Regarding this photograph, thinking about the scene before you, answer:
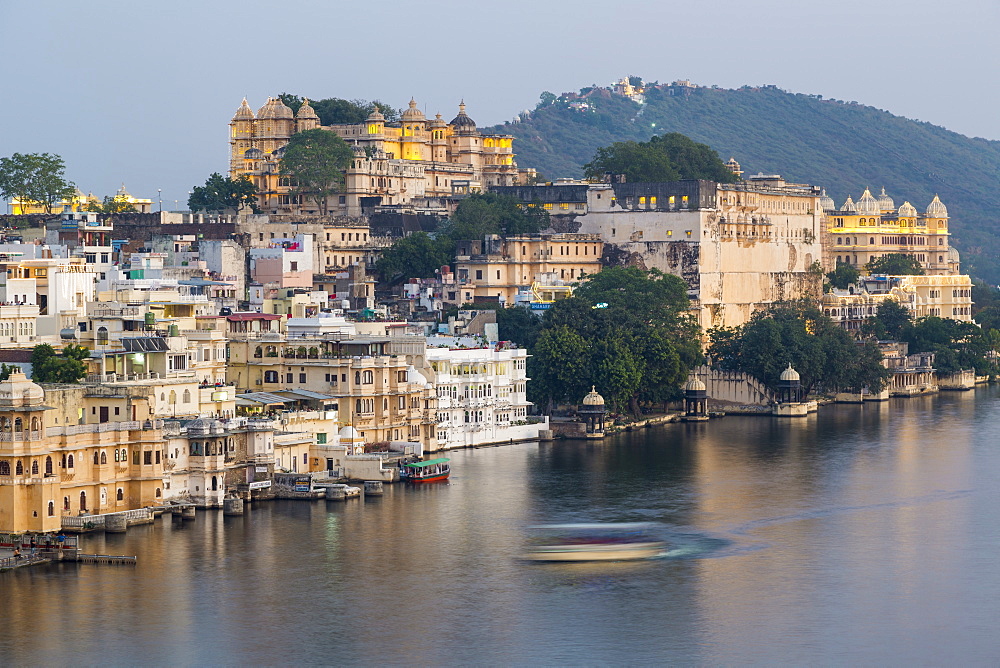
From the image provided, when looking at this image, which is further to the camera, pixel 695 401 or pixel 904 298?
pixel 904 298

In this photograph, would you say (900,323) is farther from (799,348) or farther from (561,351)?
(561,351)

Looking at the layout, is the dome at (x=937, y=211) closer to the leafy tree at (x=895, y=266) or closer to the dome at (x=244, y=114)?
the leafy tree at (x=895, y=266)

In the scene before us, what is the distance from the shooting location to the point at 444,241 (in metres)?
83.2

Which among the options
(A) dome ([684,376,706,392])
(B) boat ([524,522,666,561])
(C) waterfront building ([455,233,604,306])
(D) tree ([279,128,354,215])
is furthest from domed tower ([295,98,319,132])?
(B) boat ([524,522,666,561])

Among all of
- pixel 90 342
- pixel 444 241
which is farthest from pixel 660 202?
pixel 90 342

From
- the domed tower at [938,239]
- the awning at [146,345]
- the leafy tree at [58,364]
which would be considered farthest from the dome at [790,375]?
the domed tower at [938,239]

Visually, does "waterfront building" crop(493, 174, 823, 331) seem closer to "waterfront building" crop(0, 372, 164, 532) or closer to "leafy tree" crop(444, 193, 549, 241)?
"leafy tree" crop(444, 193, 549, 241)

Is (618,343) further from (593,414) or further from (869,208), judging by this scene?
(869,208)

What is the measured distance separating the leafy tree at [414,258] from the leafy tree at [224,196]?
8134 millimetres

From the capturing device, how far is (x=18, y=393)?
43938 mm

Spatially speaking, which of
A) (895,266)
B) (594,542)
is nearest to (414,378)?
(594,542)

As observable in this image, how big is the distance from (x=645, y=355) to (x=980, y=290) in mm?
53662

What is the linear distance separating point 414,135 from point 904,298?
22859mm

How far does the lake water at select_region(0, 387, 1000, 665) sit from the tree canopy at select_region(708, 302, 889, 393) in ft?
56.9
